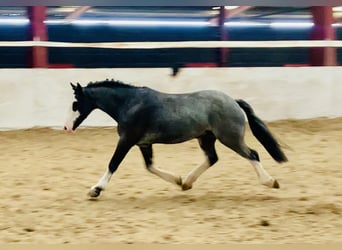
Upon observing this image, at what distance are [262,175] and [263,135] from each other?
16 centimetres

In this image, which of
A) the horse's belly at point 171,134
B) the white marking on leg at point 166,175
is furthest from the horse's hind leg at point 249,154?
the white marking on leg at point 166,175

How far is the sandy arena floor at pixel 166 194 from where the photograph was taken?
1.75 m

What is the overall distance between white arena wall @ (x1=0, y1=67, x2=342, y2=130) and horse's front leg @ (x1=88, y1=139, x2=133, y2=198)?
39cm

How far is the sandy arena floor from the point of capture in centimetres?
175

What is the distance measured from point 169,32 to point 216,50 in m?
0.48

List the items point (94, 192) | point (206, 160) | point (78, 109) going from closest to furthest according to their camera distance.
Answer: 1. point (78, 109)
2. point (94, 192)
3. point (206, 160)

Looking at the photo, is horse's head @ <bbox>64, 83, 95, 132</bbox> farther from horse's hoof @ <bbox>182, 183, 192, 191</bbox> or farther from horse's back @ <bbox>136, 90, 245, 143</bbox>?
horse's hoof @ <bbox>182, 183, 192, 191</bbox>

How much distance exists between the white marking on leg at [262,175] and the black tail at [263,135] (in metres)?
0.07

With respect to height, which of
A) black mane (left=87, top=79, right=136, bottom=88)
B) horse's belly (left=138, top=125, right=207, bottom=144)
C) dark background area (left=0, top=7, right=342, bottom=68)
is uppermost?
dark background area (left=0, top=7, right=342, bottom=68)

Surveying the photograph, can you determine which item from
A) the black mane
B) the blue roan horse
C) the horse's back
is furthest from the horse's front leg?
the black mane

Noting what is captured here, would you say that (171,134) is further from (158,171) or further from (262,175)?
A: (262,175)

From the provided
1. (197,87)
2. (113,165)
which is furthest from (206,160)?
(197,87)

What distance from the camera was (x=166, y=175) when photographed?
2.24 meters

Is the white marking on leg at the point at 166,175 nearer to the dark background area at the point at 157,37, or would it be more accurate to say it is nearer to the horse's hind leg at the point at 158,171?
the horse's hind leg at the point at 158,171
